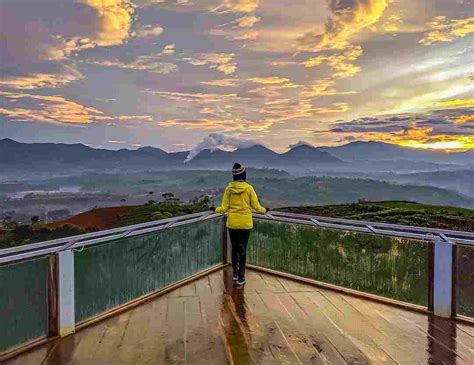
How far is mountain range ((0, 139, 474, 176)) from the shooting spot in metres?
5.51

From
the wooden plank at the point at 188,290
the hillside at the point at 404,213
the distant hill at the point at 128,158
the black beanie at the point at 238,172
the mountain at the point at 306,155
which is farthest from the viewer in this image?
the mountain at the point at 306,155

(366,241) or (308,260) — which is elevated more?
(366,241)

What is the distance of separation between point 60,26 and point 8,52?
0.71 metres

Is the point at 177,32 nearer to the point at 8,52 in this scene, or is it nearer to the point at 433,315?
the point at 8,52

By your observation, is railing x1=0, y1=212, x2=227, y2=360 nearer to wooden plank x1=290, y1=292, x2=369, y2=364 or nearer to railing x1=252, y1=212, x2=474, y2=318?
railing x1=252, y1=212, x2=474, y2=318

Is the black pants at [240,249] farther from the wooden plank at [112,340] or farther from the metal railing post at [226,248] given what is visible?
the wooden plank at [112,340]

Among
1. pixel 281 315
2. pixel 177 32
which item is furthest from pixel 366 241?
pixel 177 32

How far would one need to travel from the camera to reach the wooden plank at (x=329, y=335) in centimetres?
258

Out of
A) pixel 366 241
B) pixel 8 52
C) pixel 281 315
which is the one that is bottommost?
pixel 281 315

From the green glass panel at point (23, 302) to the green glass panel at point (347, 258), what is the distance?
261cm

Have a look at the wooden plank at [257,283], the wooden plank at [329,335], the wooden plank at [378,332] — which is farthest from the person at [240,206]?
the wooden plank at [378,332]

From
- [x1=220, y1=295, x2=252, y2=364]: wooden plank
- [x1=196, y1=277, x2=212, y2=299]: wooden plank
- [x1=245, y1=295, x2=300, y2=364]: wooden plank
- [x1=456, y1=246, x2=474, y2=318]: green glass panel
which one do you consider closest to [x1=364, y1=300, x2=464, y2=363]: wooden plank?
[x1=456, y1=246, x2=474, y2=318]: green glass panel

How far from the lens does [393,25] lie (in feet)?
18.3

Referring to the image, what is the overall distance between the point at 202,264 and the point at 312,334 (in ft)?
6.37
